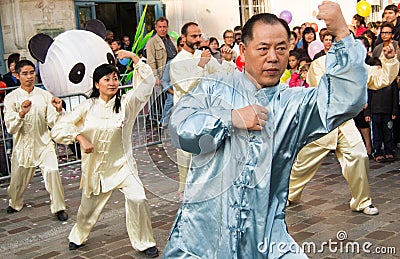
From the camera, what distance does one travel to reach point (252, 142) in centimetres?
256

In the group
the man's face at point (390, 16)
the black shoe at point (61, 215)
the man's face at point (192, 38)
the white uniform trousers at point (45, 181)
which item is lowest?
the black shoe at point (61, 215)

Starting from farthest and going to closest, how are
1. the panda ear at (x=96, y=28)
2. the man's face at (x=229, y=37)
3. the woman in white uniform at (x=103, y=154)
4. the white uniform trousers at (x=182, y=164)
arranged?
the man's face at (x=229, y=37)
the panda ear at (x=96, y=28)
the woman in white uniform at (x=103, y=154)
the white uniform trousers at (x=182, y=164)

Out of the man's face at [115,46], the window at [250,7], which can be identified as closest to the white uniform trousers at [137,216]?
the man's face at [115,46]

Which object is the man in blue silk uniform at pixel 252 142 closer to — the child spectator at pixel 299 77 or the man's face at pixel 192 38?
the man's face at pixel 192 38

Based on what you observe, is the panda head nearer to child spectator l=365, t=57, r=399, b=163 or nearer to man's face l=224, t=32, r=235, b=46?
man's face l=224, t=32, r=235, b=46

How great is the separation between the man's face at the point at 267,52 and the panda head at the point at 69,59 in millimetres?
7229

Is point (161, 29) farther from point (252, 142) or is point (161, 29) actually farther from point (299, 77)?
point (252, 142)

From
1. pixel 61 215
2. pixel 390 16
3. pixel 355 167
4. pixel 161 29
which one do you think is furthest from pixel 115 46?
pixel 355 167

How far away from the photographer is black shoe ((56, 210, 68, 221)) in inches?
248

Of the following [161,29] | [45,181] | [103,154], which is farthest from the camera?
[161,29]

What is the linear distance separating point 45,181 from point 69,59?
3604 mm

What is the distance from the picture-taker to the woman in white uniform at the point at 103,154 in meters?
5.02

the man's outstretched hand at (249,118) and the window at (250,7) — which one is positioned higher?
the window at (250,7)

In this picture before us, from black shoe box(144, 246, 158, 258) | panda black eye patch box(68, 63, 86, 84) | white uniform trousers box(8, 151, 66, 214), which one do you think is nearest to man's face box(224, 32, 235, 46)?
panda black eye patch box(68, 63, 86, 84)
